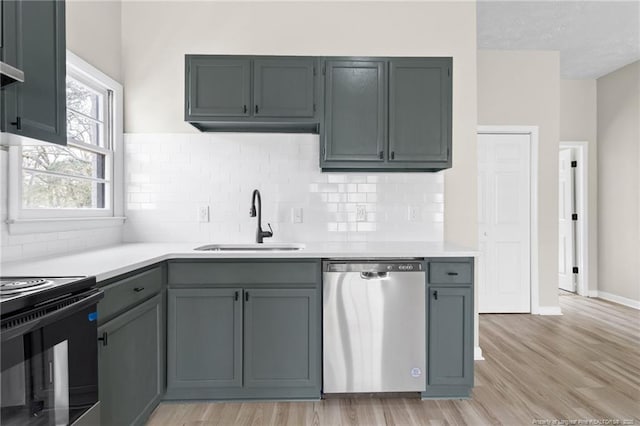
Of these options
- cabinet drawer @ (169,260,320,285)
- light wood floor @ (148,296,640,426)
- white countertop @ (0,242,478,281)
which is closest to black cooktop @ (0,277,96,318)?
white countertop @ (0,242,478,281)

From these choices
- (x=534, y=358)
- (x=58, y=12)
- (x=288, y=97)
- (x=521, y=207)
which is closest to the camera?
(x=58, y=12)

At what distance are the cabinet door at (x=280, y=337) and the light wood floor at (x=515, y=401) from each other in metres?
0.20

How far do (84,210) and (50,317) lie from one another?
1561 millimetres

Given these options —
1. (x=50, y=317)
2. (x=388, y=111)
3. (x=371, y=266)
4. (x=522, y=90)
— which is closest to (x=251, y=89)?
(x=388, y=111)

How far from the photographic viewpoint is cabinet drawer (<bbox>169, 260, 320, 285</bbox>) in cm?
241

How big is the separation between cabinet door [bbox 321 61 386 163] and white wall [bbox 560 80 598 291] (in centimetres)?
393

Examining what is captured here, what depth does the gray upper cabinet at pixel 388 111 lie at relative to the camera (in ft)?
9.07

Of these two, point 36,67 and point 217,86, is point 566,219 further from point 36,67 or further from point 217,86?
point 36,67

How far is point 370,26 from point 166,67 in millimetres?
1669

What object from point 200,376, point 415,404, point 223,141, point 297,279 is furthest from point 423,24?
point 200,376

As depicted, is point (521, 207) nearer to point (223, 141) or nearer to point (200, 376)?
point (223, 141)

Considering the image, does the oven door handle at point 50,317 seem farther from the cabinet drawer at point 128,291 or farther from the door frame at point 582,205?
the door frame at point 582,205

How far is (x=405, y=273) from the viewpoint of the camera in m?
2.44

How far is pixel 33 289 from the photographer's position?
129cm
